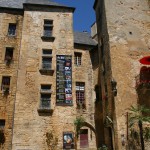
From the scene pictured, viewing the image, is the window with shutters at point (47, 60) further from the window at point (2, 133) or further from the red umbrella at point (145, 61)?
the red umbrella at point (145, 61)

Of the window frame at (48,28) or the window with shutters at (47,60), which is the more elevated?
the window frame at (48,28)

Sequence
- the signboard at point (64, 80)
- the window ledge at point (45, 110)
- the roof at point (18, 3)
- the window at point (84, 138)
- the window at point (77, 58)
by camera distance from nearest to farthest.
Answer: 1. the window ledge at point (45, 110)
2. the signboard at point (64, 80)
3. the window at point (84, 138)
4. the roof at point (18, 3)
5. the window at point (77, 58)

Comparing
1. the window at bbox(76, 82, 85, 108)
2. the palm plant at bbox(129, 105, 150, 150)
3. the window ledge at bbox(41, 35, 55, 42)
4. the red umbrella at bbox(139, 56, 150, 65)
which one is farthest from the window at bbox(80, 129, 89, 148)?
the window ledge at bbox(41, 35, 55, 42)

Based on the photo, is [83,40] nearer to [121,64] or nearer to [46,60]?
[46,60]

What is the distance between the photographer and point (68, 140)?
15.7 meters

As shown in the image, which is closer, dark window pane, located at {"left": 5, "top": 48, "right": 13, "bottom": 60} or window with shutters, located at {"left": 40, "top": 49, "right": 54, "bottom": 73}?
window with shutters, located at {"left": 40, "top": 49, "right": 54, "bottom": 73}

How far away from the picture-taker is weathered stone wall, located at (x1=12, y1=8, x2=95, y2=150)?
15531mm

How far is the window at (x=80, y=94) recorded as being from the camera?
18.8 m

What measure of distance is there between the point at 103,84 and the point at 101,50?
2.90m

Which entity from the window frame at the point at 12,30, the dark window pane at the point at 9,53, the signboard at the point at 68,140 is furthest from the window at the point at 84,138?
the window frame at the point at 12,30

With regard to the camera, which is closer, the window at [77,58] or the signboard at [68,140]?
the signboard at [68,140]

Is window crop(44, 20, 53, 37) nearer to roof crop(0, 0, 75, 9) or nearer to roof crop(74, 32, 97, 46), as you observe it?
roof crop(0, 0, 75, 9)

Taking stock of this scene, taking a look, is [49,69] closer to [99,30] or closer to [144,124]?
[99,30]

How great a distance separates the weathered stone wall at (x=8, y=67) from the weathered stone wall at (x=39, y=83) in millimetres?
686
